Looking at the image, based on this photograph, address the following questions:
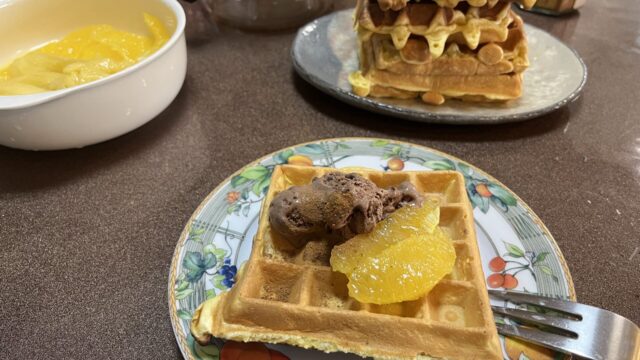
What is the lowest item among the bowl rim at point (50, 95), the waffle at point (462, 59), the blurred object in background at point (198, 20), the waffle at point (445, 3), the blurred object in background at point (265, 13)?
the blurred object in background at point (198, 20)

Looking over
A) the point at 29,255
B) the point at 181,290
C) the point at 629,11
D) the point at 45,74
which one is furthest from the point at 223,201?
the point at 629,11

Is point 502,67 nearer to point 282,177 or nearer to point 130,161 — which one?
point 282,177

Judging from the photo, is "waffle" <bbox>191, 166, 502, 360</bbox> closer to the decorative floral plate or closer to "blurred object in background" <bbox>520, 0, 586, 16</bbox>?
the decorative floral plate

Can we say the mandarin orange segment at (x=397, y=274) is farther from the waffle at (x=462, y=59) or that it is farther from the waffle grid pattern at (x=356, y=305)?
the waffle at (x=462, y=59)

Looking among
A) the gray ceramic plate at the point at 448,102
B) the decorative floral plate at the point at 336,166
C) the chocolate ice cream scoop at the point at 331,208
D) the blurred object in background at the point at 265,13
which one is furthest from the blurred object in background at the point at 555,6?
Result: the chocolate ice cream scoop at the point at 331,208

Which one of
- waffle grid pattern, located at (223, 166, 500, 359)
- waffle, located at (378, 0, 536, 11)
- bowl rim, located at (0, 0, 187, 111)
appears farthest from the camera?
waffle, located at (378, 0, 536, 11)

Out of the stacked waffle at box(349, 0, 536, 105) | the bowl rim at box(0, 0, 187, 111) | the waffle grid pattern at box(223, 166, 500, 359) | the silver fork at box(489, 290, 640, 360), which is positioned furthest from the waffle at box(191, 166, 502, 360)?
the stacked waffle at box(349, 0, 536, 105)
